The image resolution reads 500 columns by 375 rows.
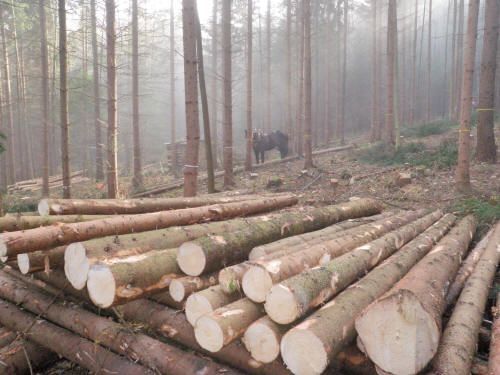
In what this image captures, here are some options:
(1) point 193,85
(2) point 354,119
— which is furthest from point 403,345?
(2) point 354,119

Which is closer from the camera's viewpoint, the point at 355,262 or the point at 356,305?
the point at 356,305

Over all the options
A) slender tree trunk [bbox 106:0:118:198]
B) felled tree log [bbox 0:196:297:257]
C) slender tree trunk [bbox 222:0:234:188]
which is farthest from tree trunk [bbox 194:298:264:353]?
slender tree trunk [bbox 222:0:234:188]

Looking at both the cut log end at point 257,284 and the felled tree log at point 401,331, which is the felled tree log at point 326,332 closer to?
the felled tree log at point 401,331

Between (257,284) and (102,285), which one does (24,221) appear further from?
(257,284)

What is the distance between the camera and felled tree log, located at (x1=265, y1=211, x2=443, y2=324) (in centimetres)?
253

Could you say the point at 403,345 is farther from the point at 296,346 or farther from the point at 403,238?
the point at 403,238

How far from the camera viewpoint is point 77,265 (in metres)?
3.20

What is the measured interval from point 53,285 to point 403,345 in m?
3.59

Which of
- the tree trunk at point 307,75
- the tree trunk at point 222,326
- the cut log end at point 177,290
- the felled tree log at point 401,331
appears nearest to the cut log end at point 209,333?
the tree trunk at point 222,326

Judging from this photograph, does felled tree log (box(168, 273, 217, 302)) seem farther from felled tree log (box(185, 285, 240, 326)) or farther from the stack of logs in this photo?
felled tree log (box(185, 285, 240, 326))

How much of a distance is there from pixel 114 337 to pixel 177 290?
750 mm

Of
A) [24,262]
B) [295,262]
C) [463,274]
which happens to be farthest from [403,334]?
[24,262]

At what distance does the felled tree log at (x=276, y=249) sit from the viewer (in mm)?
3059

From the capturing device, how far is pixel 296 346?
91.8 inches
